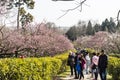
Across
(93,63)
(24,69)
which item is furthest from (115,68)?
(24,69)

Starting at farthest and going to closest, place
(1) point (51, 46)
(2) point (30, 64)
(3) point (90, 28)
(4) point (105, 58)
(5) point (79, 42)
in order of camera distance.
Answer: (3) point (90, 28) → (5) point (79, 42) → (1) point (51, 46) → (4) point (105, 58) → (2) point (30, 64)

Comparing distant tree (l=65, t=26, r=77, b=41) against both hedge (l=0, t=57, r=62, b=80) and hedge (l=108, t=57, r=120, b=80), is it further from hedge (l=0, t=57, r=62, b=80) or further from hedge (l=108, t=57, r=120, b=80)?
hedge (l=0, t=57, r=62, b=80)

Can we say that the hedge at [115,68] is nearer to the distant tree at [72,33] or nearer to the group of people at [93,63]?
the group of people at [93,63]

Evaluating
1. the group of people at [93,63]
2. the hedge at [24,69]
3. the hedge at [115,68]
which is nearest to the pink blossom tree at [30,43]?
the group of people at [93,63]

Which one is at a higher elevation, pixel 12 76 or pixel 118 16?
pixel 118 16

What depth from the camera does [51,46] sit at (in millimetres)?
48062

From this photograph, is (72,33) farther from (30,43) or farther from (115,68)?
(115,68)

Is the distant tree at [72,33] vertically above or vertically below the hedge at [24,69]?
below

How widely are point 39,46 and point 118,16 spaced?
124 feet

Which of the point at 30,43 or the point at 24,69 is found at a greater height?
the point at 24,69

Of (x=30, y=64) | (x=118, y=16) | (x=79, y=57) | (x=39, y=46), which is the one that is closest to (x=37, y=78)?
(x=30, y=64)

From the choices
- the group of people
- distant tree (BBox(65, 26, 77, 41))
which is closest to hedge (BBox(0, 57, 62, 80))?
the group of people

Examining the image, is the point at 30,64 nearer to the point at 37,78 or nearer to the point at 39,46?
the point at 37,78

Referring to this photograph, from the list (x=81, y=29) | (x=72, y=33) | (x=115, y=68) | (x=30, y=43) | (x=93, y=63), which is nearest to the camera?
(x=115, y=68)
